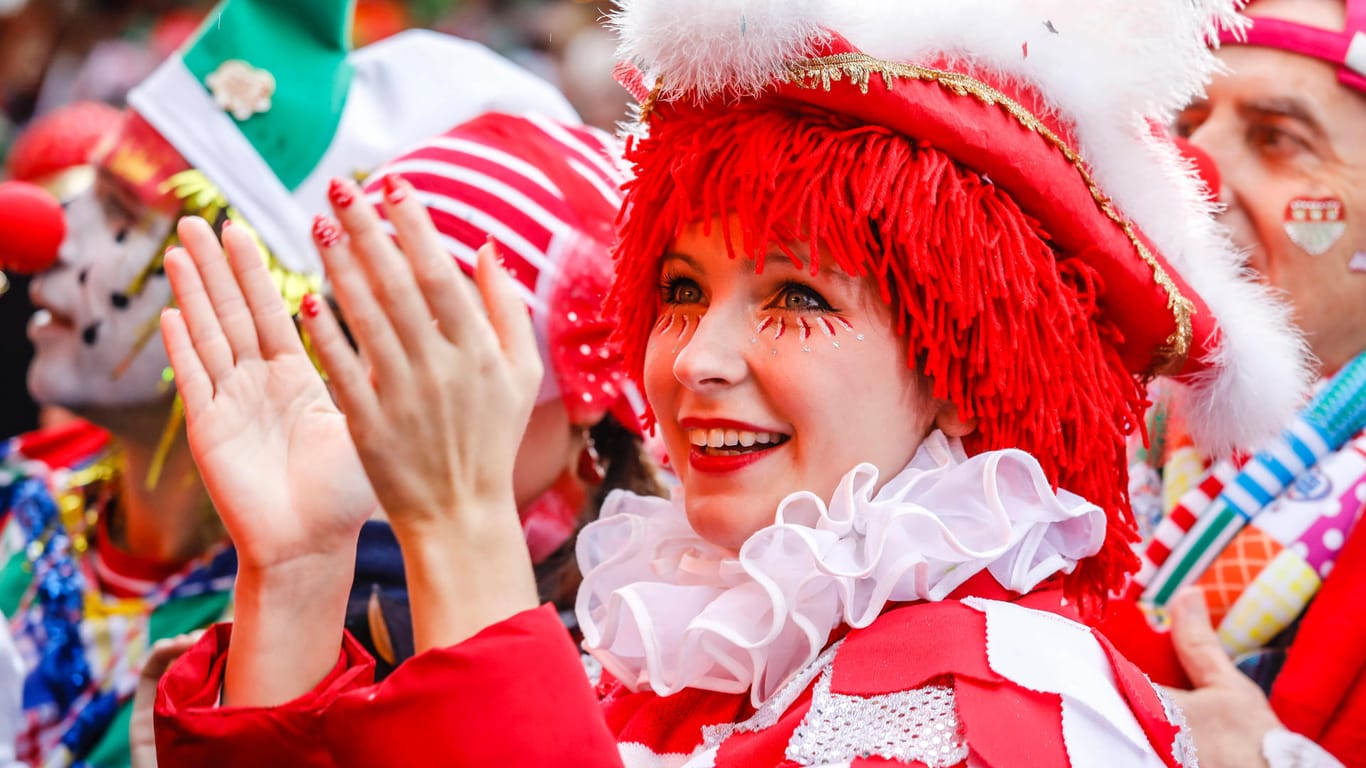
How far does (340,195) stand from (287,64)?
1.69 metres

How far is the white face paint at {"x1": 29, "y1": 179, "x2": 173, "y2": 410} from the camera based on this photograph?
263 centimetres

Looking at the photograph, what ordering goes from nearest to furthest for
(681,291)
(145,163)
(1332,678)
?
1. (681,291)
2. (1332,678)
3. (145,163)

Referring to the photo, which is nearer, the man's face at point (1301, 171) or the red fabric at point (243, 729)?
the red fabric at point (243, 729)

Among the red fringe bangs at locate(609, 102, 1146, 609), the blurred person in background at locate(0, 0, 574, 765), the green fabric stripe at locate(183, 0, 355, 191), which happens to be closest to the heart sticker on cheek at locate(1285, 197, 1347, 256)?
the red fringe bangs at locate(609, 102, 1146, 609)

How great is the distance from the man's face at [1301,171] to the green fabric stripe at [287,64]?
1680 mm

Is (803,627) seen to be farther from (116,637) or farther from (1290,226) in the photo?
(116,637)

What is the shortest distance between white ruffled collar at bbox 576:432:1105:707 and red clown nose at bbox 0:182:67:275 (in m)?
1.59

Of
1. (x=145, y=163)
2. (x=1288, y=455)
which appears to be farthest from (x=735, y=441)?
(x=145, y=163)

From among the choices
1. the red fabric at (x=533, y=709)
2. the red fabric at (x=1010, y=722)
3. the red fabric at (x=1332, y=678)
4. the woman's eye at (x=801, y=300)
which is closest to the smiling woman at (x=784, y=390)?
the woman's eye at (x=801, y=300)

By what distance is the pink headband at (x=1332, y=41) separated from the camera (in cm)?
226

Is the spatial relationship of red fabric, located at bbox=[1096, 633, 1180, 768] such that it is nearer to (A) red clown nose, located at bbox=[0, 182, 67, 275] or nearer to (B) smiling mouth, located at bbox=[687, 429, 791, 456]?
(B) smiling mouth, located at bbox=[687, 429, 791, 456]

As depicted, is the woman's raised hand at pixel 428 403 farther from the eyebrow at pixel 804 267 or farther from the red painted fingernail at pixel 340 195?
the eyebrow at pixel 804 267

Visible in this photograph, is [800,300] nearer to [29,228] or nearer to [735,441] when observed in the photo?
[735,441]

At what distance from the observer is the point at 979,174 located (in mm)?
1520
